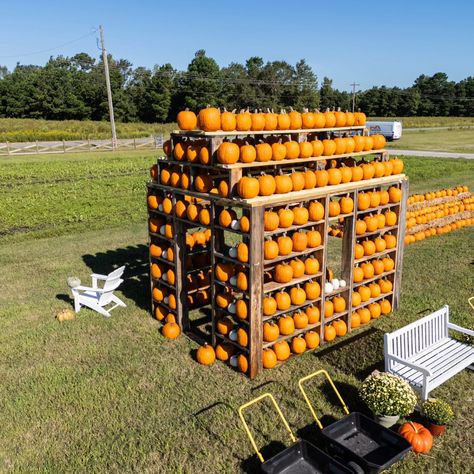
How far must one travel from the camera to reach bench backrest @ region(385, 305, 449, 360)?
6.39 metres

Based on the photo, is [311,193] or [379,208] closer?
[311,193]

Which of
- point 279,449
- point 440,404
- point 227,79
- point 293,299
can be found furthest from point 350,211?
point 227,79

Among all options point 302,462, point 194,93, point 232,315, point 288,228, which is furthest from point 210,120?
point 194,93

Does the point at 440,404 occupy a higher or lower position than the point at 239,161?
lower

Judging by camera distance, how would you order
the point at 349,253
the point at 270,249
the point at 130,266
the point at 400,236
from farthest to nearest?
the point at 130,266, the point at 400,236, the point at 349,253, the point at 270,249

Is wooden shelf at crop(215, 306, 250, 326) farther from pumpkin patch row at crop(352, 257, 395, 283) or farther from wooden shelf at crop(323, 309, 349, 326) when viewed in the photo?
pumpkin patch row at crop(352, 257, 395, 283)

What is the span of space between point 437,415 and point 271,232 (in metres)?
3.02

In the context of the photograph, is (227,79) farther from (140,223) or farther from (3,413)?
(3,413)

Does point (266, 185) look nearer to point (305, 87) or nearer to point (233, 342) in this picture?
point (233, 342)

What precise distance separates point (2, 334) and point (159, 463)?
4546 millimetres

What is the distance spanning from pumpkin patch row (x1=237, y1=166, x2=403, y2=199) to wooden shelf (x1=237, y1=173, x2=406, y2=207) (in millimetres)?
68

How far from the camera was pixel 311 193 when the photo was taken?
693cm

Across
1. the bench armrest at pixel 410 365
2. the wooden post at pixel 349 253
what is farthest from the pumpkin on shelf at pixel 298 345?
the bench armrest at pixel 410 365

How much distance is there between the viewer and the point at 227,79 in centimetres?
8462
